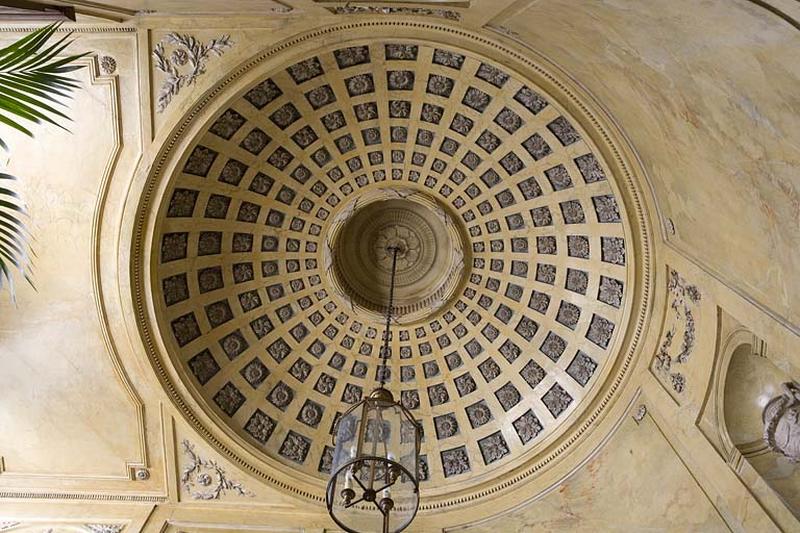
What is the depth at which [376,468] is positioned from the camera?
24.9 ft

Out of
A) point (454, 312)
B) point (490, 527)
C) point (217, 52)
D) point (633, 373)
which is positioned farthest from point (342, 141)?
point (490, 527)

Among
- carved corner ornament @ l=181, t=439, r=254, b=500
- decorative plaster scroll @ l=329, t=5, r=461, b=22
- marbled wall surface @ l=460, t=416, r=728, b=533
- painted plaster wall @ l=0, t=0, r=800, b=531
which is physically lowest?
marbled wall surface @ l=460, t=416, r=728, b=533

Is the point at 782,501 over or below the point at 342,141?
below

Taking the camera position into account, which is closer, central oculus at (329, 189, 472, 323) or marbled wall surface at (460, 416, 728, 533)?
marbled wall surface at (460, 416, 728, 533)

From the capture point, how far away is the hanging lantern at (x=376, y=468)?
7109 mm

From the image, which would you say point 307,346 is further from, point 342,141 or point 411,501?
point 411,501

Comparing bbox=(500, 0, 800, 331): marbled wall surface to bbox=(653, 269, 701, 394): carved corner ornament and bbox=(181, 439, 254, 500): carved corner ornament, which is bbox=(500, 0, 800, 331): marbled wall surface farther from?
bbox=(181, 439, 254, 500): carved corner ornament

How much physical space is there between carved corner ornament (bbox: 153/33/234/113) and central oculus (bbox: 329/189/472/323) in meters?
4.65

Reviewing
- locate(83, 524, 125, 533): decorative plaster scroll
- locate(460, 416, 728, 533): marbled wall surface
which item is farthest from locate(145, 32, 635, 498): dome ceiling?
locate(83, 524, 125, 533): decorative plaster scroll

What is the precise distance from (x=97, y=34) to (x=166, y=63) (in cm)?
100

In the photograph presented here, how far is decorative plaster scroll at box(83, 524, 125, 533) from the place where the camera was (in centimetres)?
1160

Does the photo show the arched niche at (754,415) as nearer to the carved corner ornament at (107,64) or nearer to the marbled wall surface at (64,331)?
the carved corner ornament at (107,64)

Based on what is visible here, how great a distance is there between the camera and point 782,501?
834 centimetres

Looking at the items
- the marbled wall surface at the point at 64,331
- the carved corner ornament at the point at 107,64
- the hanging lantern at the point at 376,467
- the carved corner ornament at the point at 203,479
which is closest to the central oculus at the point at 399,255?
the carved corner ornament at the point at 203,479
